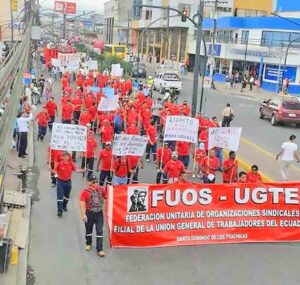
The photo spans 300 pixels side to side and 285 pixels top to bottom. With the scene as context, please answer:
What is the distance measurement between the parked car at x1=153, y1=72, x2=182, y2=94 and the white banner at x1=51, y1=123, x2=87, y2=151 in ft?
92.4

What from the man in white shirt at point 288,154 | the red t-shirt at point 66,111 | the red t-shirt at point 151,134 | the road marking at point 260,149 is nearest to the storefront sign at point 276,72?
the road marking at point 260,149

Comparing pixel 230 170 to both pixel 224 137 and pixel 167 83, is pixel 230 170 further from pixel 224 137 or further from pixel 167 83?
pixel 167 83

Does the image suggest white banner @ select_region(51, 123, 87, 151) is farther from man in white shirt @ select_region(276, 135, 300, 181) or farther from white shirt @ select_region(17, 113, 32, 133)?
man in white shirt @ select_region(276, 135, 300, 181)

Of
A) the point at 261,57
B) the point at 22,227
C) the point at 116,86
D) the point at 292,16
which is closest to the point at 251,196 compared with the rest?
the point at 22,227

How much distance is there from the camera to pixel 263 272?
9000 millimetres

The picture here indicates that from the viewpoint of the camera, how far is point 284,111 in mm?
26828

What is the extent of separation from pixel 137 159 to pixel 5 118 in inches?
349

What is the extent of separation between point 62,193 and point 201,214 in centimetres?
291

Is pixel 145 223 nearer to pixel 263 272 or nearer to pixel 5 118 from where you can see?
pixel 263 272

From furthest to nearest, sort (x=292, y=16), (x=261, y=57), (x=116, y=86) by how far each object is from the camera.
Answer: (x=292, y=16)
(x=261, y=57)
(x=116, y=86)

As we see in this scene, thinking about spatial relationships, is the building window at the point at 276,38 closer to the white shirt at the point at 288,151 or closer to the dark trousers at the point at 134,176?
the white shirt at the point at 288,151

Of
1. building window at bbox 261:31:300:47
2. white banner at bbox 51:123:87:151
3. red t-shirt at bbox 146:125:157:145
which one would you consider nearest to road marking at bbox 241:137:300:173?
red t-shirt at bbox 146:125:157:145

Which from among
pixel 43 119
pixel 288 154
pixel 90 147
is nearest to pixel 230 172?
pixel 288 154

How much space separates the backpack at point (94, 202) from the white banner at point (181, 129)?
18.1ft
